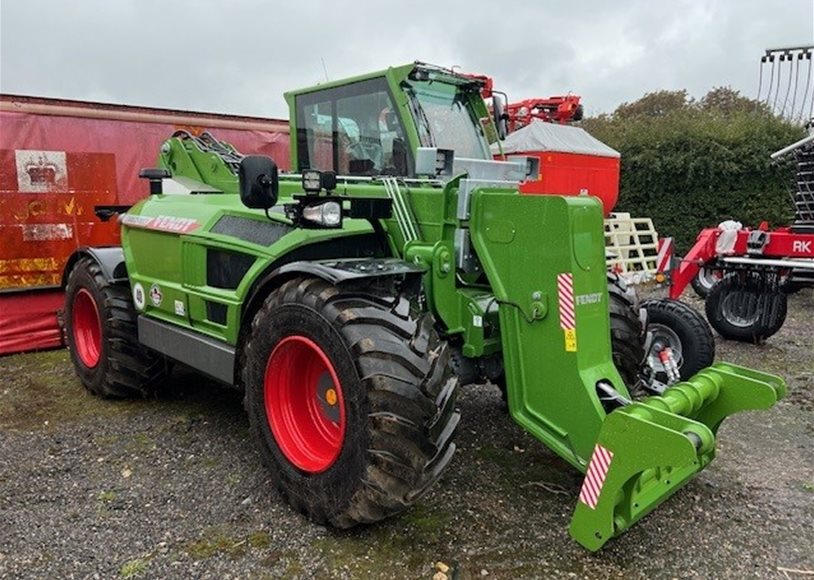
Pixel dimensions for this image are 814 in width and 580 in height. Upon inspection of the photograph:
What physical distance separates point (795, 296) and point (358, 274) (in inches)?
382

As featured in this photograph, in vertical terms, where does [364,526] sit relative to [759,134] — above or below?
below

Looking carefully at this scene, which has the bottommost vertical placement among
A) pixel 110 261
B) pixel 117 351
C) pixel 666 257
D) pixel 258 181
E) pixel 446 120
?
pixel 117 351

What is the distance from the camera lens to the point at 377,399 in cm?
263

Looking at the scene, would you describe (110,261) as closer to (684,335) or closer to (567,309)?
(567,309)

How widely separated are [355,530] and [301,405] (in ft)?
2.22

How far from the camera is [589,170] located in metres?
13.2

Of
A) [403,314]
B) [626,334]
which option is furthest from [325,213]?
[626,334]

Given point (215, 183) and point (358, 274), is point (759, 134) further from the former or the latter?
point (358, 274)

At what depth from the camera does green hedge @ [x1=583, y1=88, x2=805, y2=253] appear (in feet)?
43.4

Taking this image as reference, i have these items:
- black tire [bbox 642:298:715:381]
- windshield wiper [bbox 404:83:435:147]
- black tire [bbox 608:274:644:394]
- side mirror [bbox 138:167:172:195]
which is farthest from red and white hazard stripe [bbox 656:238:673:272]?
side mirror [bbox 138:167:172:195]

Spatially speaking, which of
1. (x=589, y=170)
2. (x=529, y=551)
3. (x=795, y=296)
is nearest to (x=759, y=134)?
(x=589, y=170)

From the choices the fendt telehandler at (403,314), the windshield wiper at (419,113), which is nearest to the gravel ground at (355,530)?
the fendt telehandler at (403,314)

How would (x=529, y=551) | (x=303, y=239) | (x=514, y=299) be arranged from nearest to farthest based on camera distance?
(x=529, y=551) → (x=514, y=299) → (x=303, y=239)

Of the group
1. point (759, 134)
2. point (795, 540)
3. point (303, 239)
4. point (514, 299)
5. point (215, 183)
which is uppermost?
point (759, 134)
